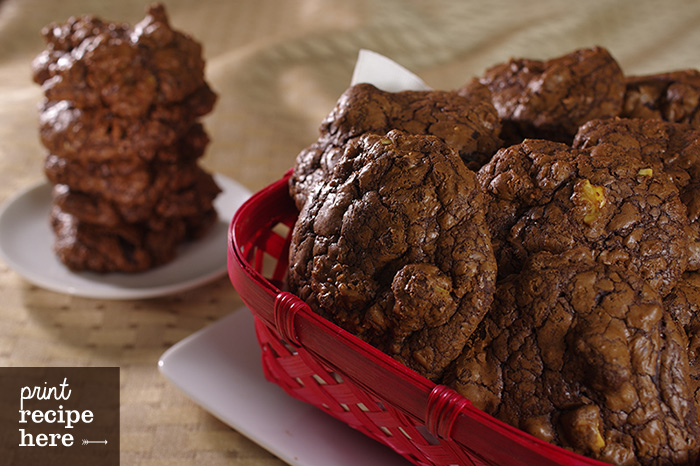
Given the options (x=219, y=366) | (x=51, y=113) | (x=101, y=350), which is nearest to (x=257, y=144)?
(x=51, y=113)

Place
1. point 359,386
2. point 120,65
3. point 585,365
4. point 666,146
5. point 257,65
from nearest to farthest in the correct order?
point 585,365 < point 359,386 < point 666,146 < point 120,65 < point 257,65

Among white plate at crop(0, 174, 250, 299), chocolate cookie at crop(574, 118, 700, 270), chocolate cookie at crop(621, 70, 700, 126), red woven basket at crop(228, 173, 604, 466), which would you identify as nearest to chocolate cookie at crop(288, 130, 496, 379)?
red woven basket at crop(228, 173, 604, 466)

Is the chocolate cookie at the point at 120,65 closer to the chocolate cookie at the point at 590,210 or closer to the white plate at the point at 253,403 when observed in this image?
the white plate at the point at 253,403

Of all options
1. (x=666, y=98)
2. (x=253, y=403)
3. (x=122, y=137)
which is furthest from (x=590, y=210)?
(x=122, y=137)

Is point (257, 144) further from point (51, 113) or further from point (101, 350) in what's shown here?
point (101, 350)

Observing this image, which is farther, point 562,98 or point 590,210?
point 562,98

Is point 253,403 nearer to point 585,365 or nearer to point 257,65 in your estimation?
point 585,365

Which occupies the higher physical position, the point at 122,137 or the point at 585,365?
the point at 585,365
